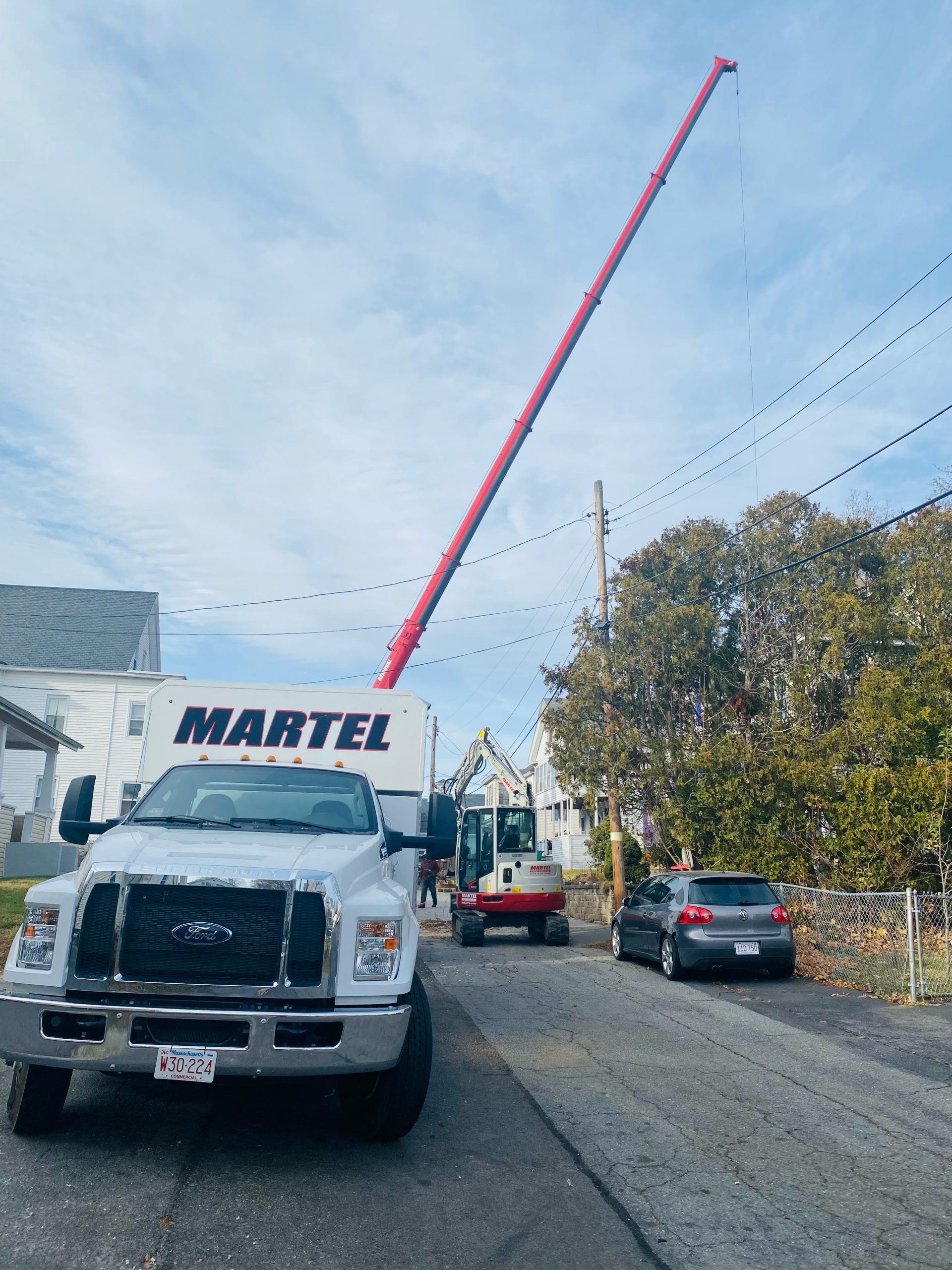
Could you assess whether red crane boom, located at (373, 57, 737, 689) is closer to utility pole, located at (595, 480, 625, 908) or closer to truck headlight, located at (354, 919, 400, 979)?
utility pole, located at (595, 480, 625, 908)

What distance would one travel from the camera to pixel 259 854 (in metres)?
5.18

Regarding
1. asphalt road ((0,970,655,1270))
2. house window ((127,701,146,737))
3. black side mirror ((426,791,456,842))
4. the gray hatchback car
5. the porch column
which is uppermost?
house window ((127,701,146,737))

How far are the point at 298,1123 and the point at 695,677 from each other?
53.4 feet

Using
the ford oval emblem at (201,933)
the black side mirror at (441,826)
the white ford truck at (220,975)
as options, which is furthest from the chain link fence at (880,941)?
the ford oval emblem at (201,933)

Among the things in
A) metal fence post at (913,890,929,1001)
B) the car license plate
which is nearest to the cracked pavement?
metal fence post at (913,890,929,1001)

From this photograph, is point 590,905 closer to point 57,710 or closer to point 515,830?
point 515,830

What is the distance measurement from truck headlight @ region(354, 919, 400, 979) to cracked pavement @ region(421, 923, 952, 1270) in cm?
151

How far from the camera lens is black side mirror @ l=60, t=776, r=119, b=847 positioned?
6242 mm

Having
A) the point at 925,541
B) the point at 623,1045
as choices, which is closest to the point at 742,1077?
the point at 623,1045

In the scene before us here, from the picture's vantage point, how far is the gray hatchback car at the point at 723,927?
1223 centimetres

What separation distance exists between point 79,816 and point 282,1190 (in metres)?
2.81

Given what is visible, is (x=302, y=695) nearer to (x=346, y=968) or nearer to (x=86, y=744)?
(x=346, y=968)

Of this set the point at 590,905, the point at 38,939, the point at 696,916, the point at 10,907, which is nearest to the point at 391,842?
the point at 38,939

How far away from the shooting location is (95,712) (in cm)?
3603
